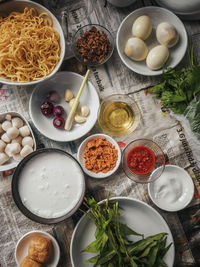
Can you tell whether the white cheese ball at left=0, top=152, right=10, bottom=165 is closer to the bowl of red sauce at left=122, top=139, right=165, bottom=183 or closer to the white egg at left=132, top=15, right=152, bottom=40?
the bowl of red sauce at left=122, top=139, right=165, bottom=183

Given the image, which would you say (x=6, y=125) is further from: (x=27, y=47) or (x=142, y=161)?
(x=142, y=161)

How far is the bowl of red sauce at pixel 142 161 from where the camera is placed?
3.83 feet

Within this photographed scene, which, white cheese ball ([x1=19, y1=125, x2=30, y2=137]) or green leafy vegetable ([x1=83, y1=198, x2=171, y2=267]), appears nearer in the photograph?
green leafy vegetable ([x1=83, y1=198, x2=171, y2=267])

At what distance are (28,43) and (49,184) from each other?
587 mm

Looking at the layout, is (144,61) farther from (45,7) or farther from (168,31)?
(45,7)

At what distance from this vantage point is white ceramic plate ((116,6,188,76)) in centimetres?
119

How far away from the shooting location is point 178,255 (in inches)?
46.9

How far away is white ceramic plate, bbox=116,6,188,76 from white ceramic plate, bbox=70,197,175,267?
57 centimetres

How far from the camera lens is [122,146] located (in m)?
1.22

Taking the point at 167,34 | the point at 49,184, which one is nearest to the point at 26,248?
the point at 49,184

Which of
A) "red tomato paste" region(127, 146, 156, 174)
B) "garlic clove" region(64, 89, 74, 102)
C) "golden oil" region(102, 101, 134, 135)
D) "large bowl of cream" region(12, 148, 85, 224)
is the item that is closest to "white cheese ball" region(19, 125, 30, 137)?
"large bowl of cream" region(12, 148, 85, 224)

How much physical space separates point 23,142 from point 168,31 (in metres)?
0.77

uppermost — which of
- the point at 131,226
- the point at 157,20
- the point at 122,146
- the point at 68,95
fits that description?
the point at 157,20

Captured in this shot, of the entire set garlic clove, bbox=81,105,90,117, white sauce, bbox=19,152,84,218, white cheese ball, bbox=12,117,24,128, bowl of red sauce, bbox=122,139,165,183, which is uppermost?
white cheese ball, bbox=12,117,24,128
